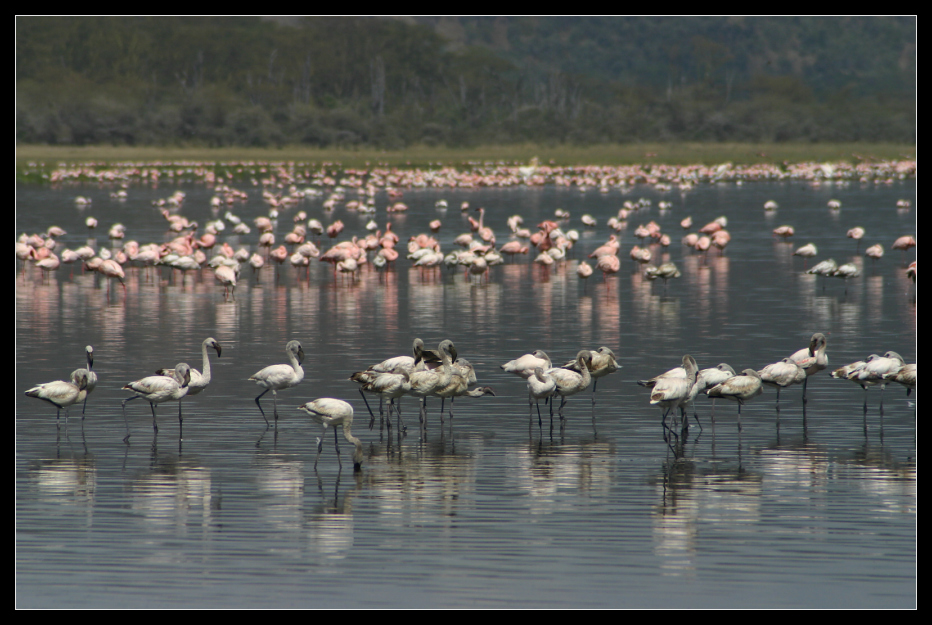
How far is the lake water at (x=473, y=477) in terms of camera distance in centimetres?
848

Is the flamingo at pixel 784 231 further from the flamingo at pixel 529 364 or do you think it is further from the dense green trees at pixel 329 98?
the dense green trees at pixel 329 98

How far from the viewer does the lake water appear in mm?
8484

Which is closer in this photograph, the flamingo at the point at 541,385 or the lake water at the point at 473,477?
the lake water at the point at 473,477

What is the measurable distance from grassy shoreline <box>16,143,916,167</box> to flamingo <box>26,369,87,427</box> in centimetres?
7027

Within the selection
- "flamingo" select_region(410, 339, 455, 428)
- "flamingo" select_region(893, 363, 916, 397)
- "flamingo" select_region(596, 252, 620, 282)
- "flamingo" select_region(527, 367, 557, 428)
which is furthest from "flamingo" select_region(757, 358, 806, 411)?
"flamingo" select_region(596, 252, 620, 282)

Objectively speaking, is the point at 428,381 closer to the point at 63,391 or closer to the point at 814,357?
the point at 63,391

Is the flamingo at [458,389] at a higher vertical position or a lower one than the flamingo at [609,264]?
lower

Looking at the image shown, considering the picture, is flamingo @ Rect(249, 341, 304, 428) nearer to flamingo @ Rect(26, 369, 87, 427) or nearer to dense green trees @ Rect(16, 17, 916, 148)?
flamingo @ Rect(26, 369, 87, 427)

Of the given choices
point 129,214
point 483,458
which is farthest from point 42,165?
point 483,458

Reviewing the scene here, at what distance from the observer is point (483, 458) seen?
11953mm

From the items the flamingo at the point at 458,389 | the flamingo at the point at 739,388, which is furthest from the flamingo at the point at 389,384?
the flamingo at the point at 739,388

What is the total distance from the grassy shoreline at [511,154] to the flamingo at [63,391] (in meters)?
70.3

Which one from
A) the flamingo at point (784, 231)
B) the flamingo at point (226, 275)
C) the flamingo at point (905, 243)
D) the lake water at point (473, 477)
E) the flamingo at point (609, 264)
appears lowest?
the lake water at point (473, 477)
